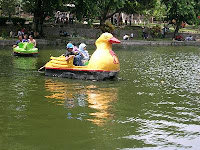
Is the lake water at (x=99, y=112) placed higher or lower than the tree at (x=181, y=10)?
lower

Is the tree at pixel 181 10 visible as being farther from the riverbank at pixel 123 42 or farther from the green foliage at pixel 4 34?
the green foliage at pixel 4 34

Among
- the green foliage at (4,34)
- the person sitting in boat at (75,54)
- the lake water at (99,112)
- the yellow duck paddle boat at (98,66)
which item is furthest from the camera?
the green foliage at (4,34)

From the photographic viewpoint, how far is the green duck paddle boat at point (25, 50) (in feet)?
83.0

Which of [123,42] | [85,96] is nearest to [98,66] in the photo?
[85,96]

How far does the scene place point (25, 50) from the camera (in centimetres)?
2534

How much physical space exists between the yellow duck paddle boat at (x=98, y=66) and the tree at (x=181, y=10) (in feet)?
109

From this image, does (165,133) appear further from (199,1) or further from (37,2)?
Answer: (199,1)

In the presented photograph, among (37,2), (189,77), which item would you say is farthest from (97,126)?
(37,2)

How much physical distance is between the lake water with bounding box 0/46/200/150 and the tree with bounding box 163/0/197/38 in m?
31.1

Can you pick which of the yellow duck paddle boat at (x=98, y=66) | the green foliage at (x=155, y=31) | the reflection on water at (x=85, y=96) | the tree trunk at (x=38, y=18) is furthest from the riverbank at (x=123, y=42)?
the reflection on water at (x=85, y=96)

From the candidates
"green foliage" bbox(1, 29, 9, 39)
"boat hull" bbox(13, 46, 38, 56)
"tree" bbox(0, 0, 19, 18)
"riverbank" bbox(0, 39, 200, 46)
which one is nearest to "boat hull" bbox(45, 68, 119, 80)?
"boat hull" bbox(13, 46, 38, 56)

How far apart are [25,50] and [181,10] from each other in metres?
27.7

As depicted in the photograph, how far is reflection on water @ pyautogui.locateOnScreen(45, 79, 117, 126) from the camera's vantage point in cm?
1136

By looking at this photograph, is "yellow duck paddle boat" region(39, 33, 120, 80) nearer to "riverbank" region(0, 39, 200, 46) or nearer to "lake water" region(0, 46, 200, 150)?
"lake water" region(0, 46, 200, 150)
